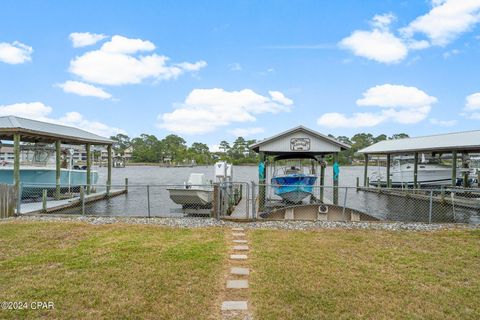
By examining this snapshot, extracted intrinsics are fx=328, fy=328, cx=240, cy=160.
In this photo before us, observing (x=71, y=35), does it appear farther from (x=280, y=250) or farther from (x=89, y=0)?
(x=280, y=250)

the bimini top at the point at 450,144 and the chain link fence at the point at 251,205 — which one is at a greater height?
the bimini top at the point at 450,144

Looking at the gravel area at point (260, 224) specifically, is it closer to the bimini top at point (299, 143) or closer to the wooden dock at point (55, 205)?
the wooden dock at point (55, 205)

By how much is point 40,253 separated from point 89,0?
1279cm

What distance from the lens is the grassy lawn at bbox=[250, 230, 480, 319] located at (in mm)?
4215

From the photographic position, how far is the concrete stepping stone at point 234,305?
4.23 m

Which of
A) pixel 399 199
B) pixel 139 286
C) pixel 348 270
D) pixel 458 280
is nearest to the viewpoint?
pixel 139 286

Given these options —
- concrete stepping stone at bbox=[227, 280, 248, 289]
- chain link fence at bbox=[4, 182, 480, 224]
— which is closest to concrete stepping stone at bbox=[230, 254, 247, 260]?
concrete stepping stone at bbox=[227, 280, 248, 289]

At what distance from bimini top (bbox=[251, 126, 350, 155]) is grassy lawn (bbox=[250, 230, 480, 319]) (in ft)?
19.6

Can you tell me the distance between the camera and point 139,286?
4.84 m

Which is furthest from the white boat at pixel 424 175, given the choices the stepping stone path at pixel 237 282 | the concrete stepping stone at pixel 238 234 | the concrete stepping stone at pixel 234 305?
the concrete stepping stone at pixel 234 305

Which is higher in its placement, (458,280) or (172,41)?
(172,41)

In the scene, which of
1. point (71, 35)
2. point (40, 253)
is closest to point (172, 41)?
point (71, 35)

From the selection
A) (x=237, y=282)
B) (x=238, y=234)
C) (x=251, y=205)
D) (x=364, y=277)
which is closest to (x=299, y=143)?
(x=251, y=205)

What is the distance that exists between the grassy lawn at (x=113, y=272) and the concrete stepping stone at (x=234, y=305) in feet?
0.44
